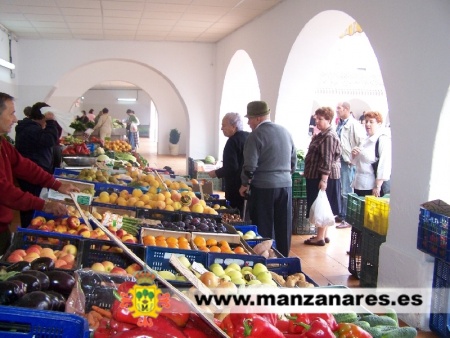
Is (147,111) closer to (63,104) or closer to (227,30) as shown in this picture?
(63,104)

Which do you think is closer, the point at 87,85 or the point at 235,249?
the point at 235,249

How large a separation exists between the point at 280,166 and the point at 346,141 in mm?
2525

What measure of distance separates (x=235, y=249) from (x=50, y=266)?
1.28 m

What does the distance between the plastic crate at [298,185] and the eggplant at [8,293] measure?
5161 mm

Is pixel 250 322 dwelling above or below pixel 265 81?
below

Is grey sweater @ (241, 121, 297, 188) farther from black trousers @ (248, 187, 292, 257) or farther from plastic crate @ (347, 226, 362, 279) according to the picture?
plastic crate @ (347, 226, 362, 279)

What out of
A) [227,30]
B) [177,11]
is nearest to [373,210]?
[177,11]

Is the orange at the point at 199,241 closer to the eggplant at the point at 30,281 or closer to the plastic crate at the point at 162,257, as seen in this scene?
the plastic crate at the point at 162,257

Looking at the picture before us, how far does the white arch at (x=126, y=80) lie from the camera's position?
16.2 metres

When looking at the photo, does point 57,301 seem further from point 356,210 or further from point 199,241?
point 356,210

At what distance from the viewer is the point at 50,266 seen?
204 cm

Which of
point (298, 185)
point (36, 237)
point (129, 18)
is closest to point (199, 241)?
point (36, 237)

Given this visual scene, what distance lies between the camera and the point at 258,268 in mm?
2555

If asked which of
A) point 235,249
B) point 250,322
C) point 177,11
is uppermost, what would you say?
point 177,11
